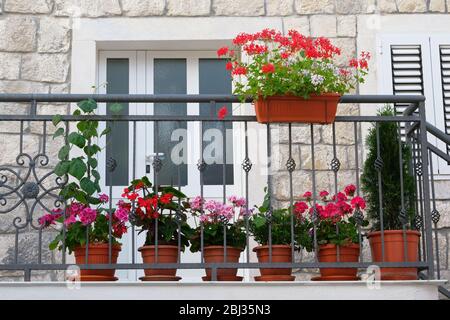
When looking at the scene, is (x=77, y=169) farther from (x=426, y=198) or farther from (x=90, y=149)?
(x=426, y=198)

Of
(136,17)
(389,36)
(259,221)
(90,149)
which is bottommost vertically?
(259,221)

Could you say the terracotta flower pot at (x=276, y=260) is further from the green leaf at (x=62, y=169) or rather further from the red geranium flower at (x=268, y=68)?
the green leaf at (x=62, y=169)

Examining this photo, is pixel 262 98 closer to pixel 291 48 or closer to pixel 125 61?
pixel 291 48

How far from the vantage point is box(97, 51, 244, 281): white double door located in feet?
22.6

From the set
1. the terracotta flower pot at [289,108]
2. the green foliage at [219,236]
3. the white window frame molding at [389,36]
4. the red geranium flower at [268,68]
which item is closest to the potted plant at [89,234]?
the green foliage at [219,236]

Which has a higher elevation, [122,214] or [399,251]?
[122,214]

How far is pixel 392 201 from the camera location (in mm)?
5746

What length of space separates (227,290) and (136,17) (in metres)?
2.75

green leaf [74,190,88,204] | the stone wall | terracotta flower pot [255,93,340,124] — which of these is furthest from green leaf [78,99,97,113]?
the stone wall

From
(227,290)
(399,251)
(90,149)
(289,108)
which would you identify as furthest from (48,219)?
(399,251)

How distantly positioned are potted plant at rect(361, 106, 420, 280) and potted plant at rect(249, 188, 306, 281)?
20.2 inches

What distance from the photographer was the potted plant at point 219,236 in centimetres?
540
